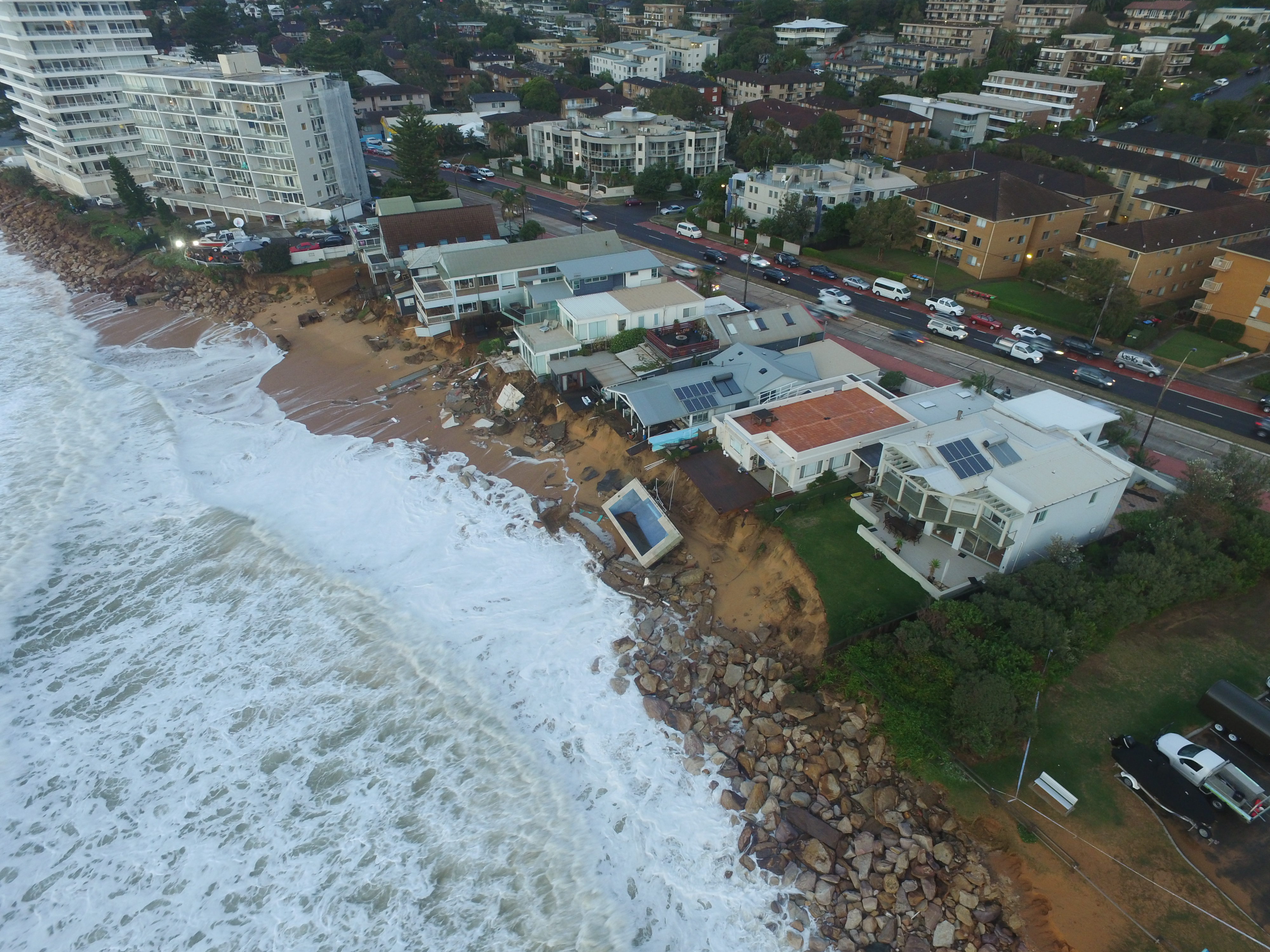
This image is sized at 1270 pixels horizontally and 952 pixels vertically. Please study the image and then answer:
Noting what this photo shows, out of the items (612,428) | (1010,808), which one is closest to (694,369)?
(612,428)

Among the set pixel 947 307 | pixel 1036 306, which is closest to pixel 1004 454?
pixel 947 307

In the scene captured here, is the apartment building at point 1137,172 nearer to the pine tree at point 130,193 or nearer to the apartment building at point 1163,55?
the apartment building at point 1163,55

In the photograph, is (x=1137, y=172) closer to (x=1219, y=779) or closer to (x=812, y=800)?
(x=1219, y=779)

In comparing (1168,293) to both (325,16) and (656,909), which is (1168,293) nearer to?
(656,909)

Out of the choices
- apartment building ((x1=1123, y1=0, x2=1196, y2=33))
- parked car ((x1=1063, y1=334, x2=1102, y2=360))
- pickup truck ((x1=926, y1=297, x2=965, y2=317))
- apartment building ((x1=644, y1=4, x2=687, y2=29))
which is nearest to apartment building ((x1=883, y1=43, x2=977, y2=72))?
apartment building ((x1=1123, y1=0, x2=1196, y2=33))

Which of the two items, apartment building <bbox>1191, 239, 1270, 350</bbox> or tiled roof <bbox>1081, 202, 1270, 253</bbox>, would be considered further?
tiled roof <bbox>1081, 202, 1270, 253</bbox>

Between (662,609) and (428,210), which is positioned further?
(428,210)

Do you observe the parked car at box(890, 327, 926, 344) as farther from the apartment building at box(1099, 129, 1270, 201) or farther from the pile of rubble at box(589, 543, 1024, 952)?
the apartment building at box(1099, 129, 1270, 201)
